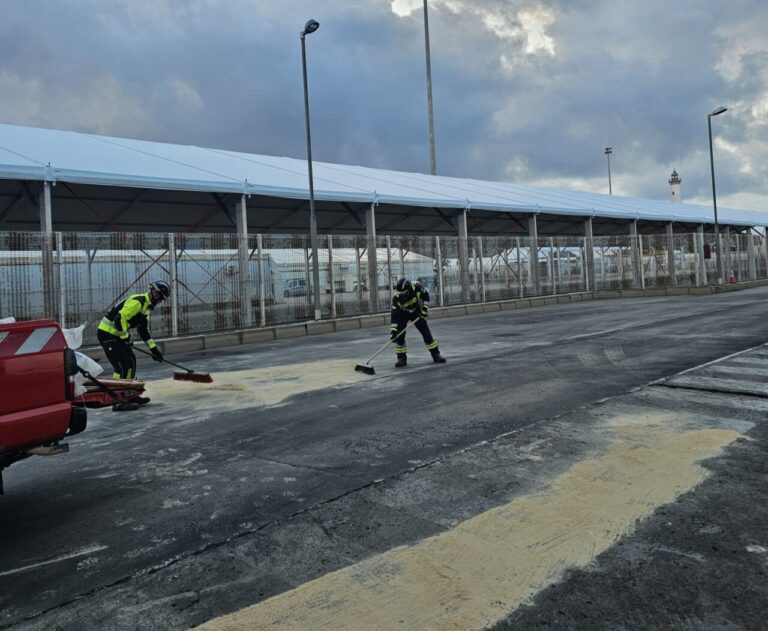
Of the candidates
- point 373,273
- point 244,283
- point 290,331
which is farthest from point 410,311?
point 373,273

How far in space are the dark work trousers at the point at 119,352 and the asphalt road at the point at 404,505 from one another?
0.75m

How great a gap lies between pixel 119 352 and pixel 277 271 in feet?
33.9

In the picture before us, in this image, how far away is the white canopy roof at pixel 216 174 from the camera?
15.6m

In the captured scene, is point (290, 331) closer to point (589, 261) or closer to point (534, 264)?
point (534, 264)

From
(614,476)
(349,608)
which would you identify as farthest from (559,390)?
(349,608)

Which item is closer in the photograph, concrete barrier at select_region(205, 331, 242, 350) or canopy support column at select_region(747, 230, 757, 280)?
concrete barrier at select_region(205, 331, 242, 350)

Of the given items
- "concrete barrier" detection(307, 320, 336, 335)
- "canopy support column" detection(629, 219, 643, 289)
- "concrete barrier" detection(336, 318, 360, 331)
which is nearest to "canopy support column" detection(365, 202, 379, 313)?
"concrete barrier" detection(336, 318, 360, 331)

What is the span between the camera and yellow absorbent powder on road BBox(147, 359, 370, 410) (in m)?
Result: 8.05

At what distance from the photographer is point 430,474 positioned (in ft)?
15.3

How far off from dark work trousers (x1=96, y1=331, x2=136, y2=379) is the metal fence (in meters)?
6.56

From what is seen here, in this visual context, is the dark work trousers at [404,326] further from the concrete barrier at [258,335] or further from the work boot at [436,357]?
the concrete barrier at [258,335]

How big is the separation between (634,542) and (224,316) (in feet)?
49.5

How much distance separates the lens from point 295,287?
749 inches

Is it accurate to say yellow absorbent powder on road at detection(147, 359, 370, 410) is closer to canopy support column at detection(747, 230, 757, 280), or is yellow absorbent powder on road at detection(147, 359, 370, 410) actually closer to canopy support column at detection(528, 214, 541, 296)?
canopy support column at detection(528, 214, 541, 296)
